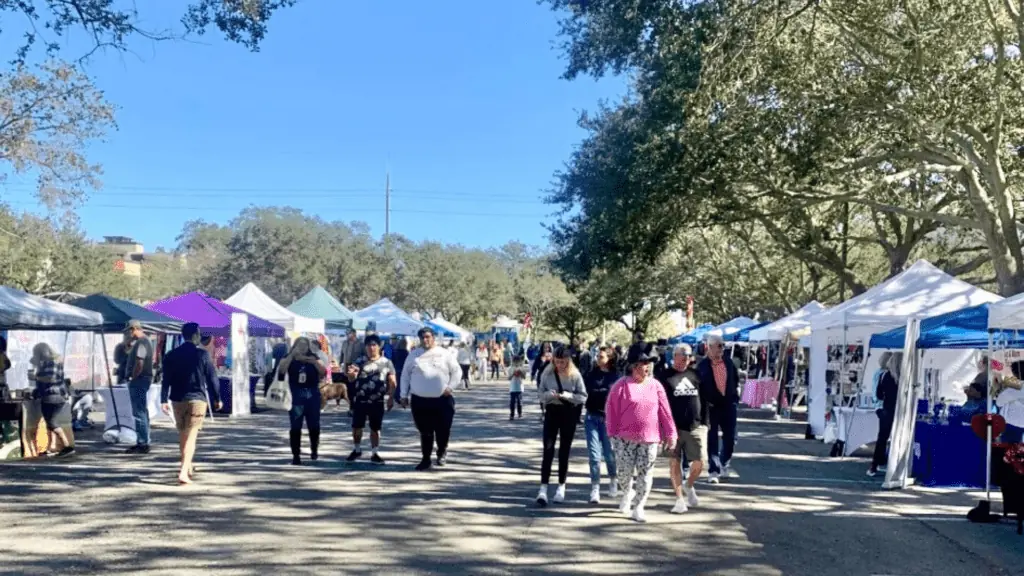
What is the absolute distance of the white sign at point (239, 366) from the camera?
65.6 ft

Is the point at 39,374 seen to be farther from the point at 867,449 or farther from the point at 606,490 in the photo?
the point at 867,449

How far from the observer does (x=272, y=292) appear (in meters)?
60.0

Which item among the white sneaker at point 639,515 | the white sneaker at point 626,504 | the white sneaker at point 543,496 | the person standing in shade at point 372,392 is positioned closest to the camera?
the white sneaker at point 639,515

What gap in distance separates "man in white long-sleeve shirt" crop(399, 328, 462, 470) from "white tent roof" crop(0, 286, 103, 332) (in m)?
4.83

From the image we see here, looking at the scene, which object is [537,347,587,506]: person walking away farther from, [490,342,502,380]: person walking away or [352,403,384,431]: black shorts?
[490,342,502,380]: person walking away

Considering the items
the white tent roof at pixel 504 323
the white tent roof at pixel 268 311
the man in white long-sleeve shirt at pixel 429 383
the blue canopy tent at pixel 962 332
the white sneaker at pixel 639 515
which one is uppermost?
the white tent roof at pixel 504 323

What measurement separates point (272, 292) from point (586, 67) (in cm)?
4482

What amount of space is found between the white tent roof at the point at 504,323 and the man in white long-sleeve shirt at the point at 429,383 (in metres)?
59.7

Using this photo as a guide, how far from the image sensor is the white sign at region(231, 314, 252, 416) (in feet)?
65.6

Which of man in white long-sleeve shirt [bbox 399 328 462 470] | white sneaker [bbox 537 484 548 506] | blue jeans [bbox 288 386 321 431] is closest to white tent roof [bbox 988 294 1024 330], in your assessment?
white sneaker [bbox 537 484 548 506]

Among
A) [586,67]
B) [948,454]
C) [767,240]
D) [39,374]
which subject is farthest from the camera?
[767,240]

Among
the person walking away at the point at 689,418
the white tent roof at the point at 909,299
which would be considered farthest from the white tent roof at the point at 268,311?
the person walking away at the point at 689,418

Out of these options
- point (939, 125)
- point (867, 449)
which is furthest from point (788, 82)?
point (867, 449)

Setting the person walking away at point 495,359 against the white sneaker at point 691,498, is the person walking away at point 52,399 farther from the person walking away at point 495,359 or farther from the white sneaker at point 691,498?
the person walking away at point 495,359
